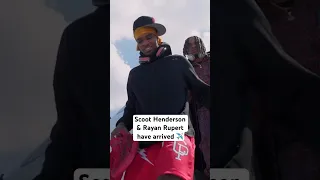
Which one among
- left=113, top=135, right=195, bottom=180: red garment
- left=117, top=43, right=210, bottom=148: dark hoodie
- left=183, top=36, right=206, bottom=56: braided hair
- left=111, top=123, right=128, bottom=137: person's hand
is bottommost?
left=113, top=135, right=195, bottom=180: red garment

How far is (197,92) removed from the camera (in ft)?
8.46

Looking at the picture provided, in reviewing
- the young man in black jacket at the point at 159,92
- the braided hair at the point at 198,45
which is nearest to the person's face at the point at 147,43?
the young man in black jacket at the point at 159,92

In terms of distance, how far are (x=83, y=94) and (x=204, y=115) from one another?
64 centimetres

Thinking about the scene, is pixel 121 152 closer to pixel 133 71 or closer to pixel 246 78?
pixel 133 71

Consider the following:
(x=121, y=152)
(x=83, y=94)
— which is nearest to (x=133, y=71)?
(x=83, y=94)

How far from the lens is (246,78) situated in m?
2.61

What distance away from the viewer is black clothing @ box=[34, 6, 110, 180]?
2582mm

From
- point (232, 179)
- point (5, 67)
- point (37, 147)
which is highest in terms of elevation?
point (5, 67)

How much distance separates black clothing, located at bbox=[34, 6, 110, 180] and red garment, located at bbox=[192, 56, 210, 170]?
1.55ft

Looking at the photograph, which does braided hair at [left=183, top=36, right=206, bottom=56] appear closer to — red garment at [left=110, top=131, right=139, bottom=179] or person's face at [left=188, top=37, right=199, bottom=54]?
person's face at [left=188, top=37, right=199, bottom=54]

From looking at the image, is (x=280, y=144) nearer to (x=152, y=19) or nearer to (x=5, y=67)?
(x=152, y=19)

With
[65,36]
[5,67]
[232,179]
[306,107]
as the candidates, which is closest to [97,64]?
[65,36]

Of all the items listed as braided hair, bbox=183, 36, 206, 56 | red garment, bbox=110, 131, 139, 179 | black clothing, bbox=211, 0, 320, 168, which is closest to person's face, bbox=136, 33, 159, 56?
braided hair, bbox=183, 36, 206, 56

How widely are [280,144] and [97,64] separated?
106cm
